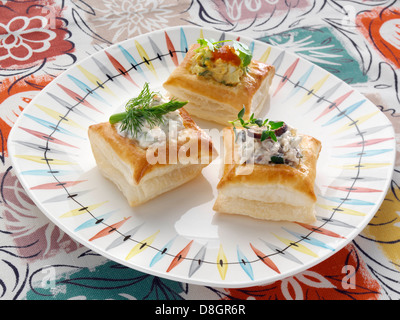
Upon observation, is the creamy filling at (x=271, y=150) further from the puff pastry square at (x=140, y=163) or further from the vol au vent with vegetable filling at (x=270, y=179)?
the puff pastry square at (x=140, y=163)

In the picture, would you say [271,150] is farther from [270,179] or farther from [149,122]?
[149,122]

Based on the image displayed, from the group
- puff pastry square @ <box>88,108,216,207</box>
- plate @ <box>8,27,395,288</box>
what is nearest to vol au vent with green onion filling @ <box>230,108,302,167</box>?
puff pastry square @ <box>88,108,216,207</box>

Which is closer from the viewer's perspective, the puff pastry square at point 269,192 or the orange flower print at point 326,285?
A: the orange flower print at point 326,285

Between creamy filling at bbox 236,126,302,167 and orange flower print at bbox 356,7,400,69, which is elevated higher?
orange flower print at bbox 356,7,400,69

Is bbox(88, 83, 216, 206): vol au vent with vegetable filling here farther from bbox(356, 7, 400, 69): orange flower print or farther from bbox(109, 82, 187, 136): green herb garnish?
bbox(356, 7, 400, 69): orange flower print

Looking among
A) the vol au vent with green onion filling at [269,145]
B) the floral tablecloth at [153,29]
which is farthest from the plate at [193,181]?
the vol au vent with green onion filling at [269,145]

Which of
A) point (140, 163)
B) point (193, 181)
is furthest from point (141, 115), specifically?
point (193, 181)

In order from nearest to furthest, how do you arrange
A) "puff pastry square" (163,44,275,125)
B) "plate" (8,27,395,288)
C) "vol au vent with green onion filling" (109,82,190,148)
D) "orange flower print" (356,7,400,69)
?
"plate" (8,27,395,288)
"vol au vent with green onion filling" (109,82,190,148)
"puff pastry square" (163,44,275,125)
"orange flower print" (356,7,400,69)
